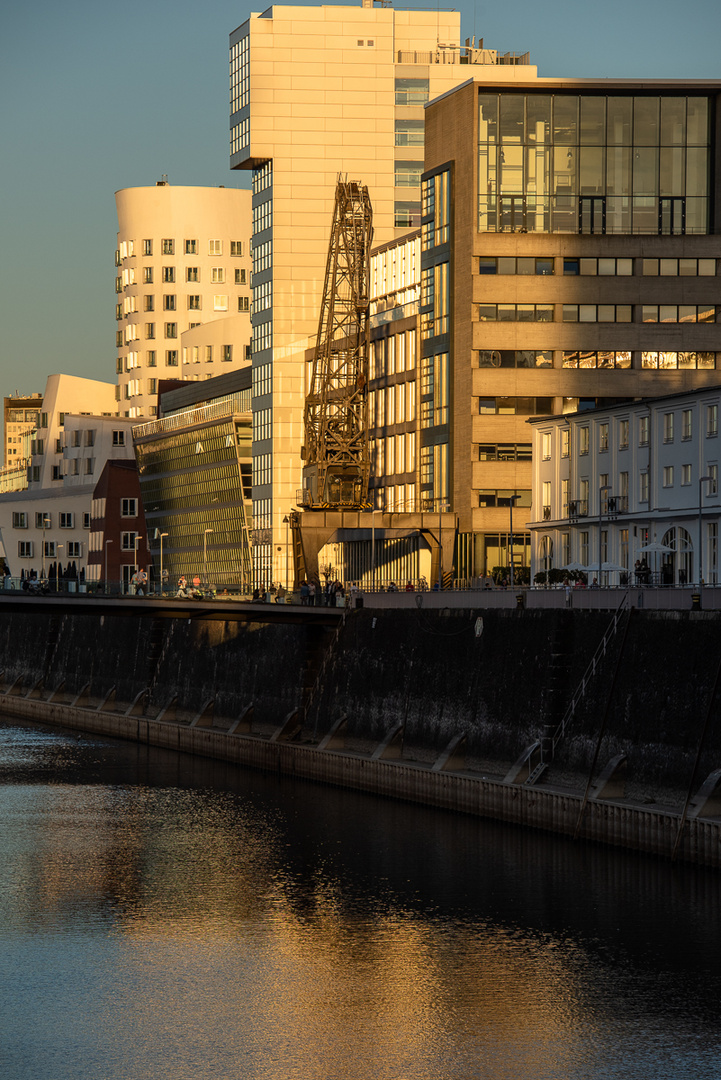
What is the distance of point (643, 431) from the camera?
98750 millimetres

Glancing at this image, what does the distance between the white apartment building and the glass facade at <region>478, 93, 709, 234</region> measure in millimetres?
21069

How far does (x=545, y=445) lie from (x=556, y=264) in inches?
698

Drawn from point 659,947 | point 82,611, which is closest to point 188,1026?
point 659,947

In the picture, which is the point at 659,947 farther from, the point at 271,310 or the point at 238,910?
the point at 271,310

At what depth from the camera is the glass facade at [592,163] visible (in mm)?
123938

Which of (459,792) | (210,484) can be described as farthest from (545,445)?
(210,484)

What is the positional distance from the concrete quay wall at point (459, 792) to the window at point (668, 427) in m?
29.0

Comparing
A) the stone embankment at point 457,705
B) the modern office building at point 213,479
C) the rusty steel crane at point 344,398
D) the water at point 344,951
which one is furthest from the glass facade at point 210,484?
the water at point 344,951

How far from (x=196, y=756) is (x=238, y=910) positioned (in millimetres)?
40400

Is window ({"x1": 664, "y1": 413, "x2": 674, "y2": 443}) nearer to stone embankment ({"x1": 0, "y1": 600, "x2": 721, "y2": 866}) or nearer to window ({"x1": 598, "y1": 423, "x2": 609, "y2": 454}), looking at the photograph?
window ({"x1": 598, "y1": 423, "x2": 609, "y2": 454})

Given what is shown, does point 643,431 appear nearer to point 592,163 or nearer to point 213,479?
point 592,163

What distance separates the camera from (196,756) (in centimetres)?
9225

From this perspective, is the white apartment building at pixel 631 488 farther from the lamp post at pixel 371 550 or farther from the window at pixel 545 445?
the lamp post at pixel 371 550

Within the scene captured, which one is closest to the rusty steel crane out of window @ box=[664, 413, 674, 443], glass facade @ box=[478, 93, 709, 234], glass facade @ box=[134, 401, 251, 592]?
glass facade @ box=[478, 93, 709, 234]
